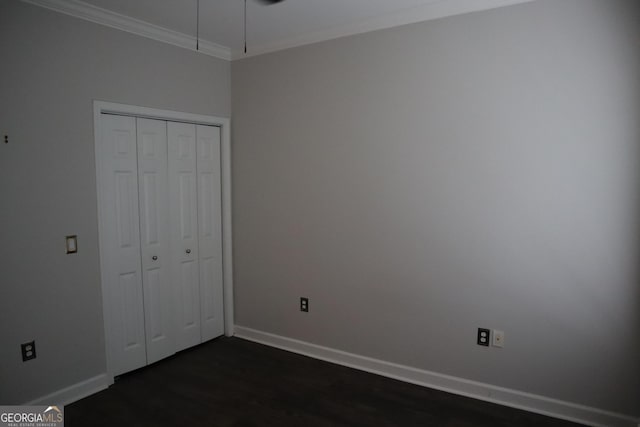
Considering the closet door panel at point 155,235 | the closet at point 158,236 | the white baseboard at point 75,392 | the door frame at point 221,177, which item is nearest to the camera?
the white baseboard at point 75,392

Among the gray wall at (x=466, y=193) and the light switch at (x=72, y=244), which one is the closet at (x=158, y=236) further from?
the gray wall at (x=466, y=193)

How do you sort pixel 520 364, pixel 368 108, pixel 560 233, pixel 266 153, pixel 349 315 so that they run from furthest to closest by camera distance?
1. pixel 266 153
2. pixel 349 315
3. pixel 368 108
4. pixel 520 364
5. pixel 560 233

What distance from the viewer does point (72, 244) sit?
8.93 ft

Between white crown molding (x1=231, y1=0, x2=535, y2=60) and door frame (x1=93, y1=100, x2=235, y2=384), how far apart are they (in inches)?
31.7

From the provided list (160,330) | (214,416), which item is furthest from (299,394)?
(160,330)

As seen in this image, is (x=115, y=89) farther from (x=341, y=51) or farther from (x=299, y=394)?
(x=299, y=394)

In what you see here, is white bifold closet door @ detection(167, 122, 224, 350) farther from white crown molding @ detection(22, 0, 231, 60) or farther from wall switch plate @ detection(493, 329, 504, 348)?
wall switch plate @ detection(493, 329, 504, 348)

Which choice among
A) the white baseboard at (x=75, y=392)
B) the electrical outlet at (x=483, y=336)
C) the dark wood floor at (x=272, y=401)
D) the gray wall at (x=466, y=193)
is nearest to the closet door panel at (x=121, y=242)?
the white baseboard at (x=75, y=392)

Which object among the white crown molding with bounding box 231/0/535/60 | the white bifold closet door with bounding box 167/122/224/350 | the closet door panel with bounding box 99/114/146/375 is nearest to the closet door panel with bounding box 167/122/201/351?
the white bifold closet door with bounding box 167/122/224/350

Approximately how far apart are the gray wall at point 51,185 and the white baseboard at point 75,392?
4cm

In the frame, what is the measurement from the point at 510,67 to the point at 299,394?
260cm

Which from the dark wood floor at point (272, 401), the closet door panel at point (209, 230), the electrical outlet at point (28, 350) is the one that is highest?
the closet door panel at point (209, 230)

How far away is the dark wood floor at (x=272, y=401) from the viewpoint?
252 cm

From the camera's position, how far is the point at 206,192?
3672 millimetres
